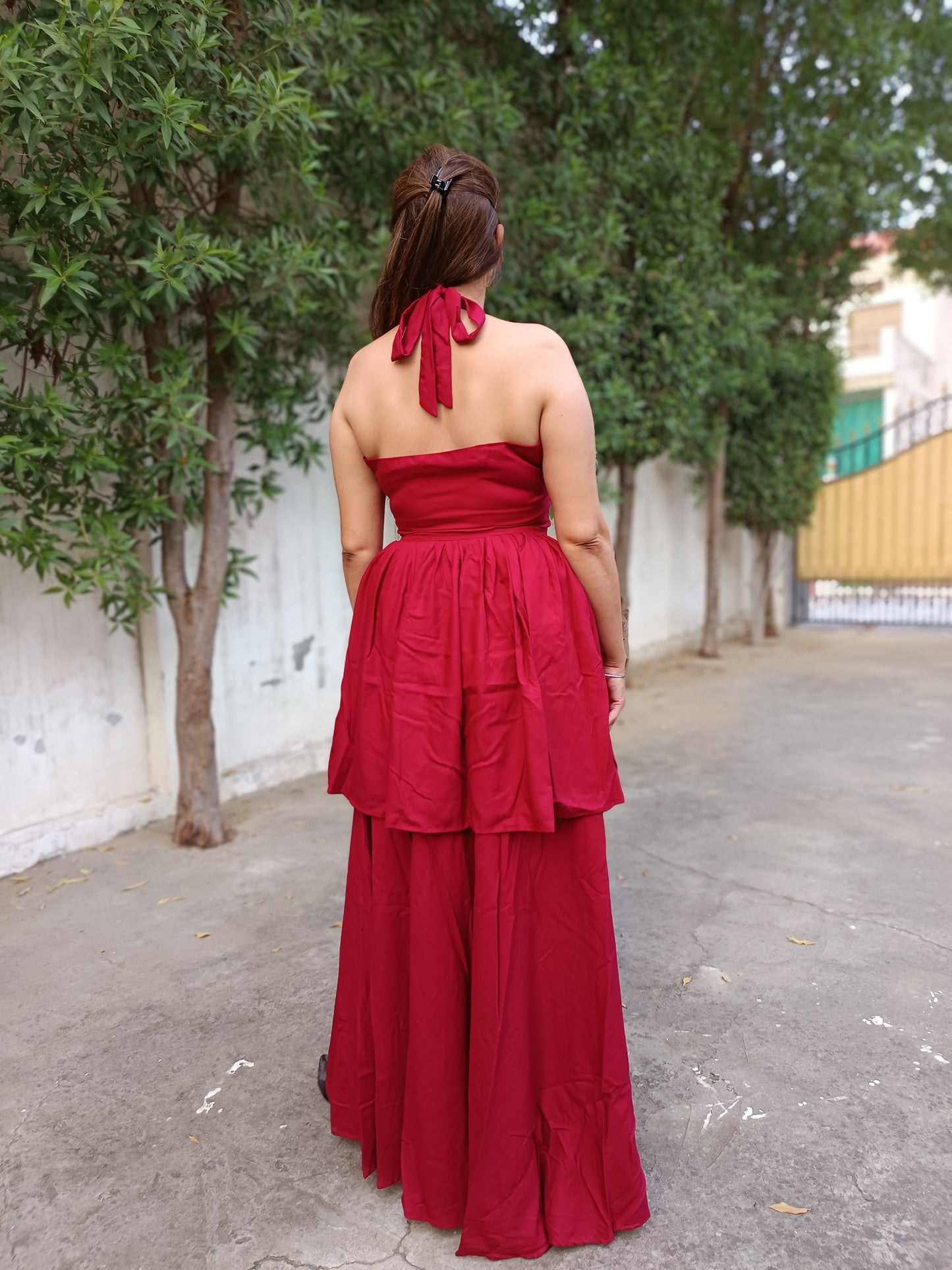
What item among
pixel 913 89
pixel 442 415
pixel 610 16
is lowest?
pixel 442 415

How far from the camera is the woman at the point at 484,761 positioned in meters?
1.59

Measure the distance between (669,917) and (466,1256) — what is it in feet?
5.20

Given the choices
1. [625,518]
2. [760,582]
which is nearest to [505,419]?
[625,518]

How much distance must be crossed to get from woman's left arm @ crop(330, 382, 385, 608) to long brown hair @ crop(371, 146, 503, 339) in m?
0.28

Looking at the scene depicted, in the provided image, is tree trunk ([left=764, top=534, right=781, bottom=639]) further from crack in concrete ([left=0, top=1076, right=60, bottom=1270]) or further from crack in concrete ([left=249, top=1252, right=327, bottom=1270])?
crack in concrete ([left=249, top=1252, right=327, bottom=1270])

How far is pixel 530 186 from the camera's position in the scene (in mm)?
5027

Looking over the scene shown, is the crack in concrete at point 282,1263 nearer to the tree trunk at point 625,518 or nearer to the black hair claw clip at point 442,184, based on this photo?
the black hair claw clip at point 442,184

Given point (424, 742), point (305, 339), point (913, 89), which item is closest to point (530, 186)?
point (305, 339)

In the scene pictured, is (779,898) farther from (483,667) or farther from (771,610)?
(771,610)

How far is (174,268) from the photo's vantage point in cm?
276

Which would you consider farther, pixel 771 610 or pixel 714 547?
pixel 771 610

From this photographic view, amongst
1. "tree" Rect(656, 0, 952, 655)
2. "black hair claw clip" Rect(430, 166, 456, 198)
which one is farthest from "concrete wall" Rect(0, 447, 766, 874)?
"tree" Rect(656, 0, 952, 655)

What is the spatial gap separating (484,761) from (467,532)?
A: 436 millimetres

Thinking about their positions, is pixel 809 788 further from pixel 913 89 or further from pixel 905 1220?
pixel 913 89
